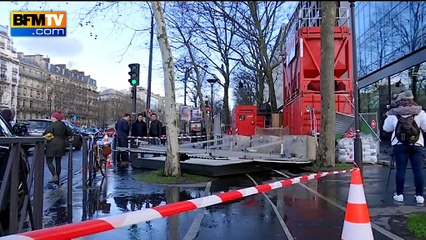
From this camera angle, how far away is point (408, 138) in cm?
721

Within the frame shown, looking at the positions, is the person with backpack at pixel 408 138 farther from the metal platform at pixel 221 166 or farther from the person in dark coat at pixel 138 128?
the person in dark coat at pixel 138 128

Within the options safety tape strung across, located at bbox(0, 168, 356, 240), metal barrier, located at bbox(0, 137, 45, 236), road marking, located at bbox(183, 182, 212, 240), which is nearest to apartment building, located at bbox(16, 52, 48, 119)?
road marking, located at bbox(183, 182, 212, 240)

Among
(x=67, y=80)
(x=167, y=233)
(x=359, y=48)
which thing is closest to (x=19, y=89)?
(x=67, y=80)

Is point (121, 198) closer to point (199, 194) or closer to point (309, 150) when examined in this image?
point (199, 194)

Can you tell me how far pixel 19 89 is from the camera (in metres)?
99.4

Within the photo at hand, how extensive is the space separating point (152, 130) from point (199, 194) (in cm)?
876

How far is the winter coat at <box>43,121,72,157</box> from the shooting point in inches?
396

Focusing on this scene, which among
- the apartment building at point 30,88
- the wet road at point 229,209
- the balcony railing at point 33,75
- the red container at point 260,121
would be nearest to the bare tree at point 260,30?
the red container at point 260,121

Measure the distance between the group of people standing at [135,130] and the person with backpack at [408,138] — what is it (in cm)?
980

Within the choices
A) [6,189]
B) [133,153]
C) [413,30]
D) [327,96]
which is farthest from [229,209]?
[413,30]

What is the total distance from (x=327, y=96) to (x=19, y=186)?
9996 millimetres

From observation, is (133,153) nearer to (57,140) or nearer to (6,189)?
(57,140)

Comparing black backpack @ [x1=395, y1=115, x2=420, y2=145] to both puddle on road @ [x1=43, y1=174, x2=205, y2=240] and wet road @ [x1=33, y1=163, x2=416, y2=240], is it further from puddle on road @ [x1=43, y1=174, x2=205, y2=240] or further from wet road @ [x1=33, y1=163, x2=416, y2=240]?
puddle on road @ [x1=43, y1=174, x2=205, y2=240]

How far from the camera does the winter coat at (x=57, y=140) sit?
10070 millimetres
